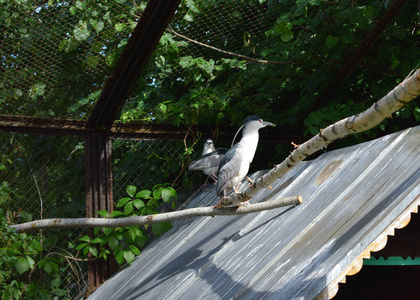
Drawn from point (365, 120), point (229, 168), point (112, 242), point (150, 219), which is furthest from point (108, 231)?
point (365, 120)

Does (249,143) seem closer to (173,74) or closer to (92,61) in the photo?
(92,61)

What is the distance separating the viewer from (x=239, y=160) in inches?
181

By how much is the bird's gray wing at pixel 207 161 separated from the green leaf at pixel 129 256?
40.7 inches

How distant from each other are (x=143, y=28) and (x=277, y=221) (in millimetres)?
1874

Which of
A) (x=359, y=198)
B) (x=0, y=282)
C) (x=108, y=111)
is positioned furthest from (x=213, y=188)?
(x=359, y=198)

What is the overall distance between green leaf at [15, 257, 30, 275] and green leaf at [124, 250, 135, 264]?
0.84 meters

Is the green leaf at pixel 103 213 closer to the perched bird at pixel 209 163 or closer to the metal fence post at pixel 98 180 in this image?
the metal fence post at pixel 98 180

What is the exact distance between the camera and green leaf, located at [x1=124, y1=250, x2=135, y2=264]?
5141 mm

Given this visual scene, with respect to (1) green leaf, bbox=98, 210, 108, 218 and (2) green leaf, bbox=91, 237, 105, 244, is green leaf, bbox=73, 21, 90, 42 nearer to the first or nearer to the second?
(1) green leaf, bbox=98, 210, 108, 218

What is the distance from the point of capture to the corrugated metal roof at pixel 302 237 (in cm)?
218

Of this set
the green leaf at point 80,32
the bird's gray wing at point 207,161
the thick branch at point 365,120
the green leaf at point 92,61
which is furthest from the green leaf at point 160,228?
the thick branch at point 365,120

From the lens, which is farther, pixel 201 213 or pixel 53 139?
pixel 53 139

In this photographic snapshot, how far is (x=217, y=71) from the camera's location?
571 centimetres

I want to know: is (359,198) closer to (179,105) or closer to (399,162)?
(399,162)
